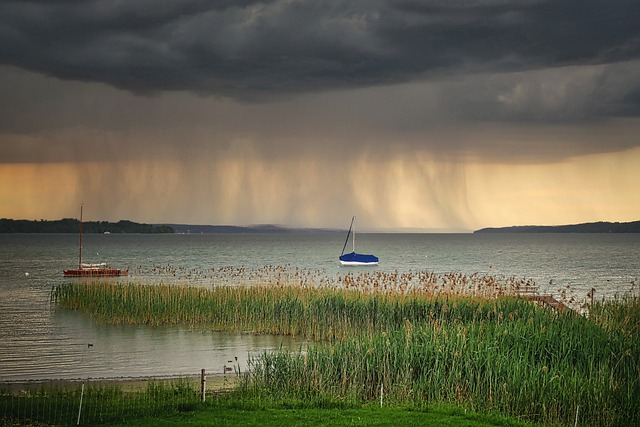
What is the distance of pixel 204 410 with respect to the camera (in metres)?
16.8

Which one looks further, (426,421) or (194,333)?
(194,333)

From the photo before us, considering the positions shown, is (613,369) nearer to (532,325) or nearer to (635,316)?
(532,325)

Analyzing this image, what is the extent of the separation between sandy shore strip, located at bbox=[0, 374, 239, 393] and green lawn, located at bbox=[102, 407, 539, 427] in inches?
190

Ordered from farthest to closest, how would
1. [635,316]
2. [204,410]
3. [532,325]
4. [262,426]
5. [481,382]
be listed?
1. [635,316]
2. [532,325]
3. [481,382]
4. [204,410]
5. [262,426]

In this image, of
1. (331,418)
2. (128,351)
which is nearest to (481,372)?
(331,418)

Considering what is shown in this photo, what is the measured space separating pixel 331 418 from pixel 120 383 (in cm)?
1019

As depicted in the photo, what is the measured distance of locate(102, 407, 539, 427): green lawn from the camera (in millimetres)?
15227

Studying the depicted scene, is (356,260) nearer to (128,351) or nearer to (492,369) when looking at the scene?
(128,351)

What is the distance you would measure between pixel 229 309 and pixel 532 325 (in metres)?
17.7

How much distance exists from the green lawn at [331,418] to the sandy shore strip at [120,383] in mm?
4822

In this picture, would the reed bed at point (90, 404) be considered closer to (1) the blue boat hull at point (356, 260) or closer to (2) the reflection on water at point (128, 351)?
(2) the reflection on water at point (128, 351)

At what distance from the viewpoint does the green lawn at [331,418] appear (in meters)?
15.2

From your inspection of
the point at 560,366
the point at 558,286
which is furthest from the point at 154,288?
the point at 558,286

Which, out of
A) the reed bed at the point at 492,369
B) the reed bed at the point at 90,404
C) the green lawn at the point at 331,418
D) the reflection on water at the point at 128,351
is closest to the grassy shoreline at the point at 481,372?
the reed bed at the point at 492,369
